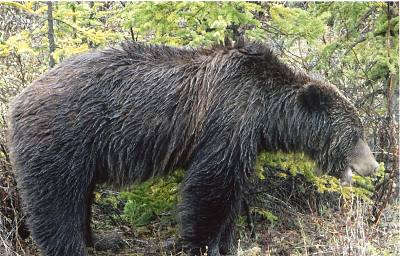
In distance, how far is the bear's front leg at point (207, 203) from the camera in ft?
17.7

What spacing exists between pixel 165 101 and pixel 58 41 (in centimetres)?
317

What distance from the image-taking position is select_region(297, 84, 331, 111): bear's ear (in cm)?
572

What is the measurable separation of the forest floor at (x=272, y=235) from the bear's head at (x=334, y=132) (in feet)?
1.55

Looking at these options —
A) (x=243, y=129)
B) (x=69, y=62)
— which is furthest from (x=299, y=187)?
(x=69, y=62)

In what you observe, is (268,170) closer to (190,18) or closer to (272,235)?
(272,235)

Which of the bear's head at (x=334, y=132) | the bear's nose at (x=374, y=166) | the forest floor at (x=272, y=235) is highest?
the bear's head at (x=334, y=132)

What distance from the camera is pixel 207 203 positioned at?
5480mm

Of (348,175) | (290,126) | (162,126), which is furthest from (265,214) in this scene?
(162,126)

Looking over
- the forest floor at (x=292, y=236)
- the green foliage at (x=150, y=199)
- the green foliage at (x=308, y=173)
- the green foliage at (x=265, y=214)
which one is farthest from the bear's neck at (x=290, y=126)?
the green foliage at (x=150, y=199)

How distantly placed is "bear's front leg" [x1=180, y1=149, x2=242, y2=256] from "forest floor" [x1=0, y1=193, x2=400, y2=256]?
15.8 inches

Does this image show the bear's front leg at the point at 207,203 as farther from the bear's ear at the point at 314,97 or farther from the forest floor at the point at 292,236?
the bear's ear at the point at 314,97

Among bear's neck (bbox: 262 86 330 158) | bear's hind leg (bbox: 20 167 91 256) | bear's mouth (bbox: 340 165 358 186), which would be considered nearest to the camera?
bear's hind leg (bbox: 20 167 91 256)

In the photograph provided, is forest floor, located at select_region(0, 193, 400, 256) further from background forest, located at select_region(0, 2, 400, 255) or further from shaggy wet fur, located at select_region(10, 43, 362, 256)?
shaggy wet fur, located at select_region(10, 43, 362, 256)

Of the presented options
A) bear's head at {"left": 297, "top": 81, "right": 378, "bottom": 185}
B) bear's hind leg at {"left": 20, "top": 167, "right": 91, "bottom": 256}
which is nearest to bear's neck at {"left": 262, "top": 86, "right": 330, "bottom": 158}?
bear's head at {"left": 297, "top": 81, "right": 378, "bottom": 185}
